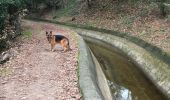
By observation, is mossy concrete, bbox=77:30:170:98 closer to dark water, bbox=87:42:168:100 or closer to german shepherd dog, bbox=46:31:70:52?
dark water, bbox=87:42:168:100

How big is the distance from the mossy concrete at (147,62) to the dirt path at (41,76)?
17.1ft

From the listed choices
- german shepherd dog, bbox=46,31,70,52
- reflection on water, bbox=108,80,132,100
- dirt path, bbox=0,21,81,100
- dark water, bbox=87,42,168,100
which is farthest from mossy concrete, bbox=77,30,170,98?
german shepherd dog, bbox=46,31,70,52

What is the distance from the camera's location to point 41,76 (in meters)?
16.7

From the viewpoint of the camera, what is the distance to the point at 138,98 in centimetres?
1958

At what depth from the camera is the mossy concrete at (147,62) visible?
20.5 metres

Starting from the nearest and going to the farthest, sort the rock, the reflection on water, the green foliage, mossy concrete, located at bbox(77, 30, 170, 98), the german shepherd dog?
the reflection on water
mossy concrete, located at bbox(77, 30, 170, 98)
the rock
the german shepherd dog
the green foliage

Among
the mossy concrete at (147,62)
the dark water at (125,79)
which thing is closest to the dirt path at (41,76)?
the dark water at (125,79)

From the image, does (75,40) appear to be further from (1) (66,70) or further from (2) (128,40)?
(1) (66,70)

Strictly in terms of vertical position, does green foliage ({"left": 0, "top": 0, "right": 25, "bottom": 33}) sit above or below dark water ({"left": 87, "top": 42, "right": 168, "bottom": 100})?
above

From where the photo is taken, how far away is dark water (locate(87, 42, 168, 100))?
2006 centimetres

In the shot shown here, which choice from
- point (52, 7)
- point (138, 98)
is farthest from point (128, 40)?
point (52, 7)

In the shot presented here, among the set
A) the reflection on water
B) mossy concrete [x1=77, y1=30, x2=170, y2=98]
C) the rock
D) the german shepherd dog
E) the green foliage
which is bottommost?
the reflection on water

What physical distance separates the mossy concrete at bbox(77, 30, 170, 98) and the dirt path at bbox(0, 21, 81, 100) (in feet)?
17.1

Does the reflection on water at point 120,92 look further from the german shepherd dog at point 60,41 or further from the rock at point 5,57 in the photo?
the rock at point 5,57
